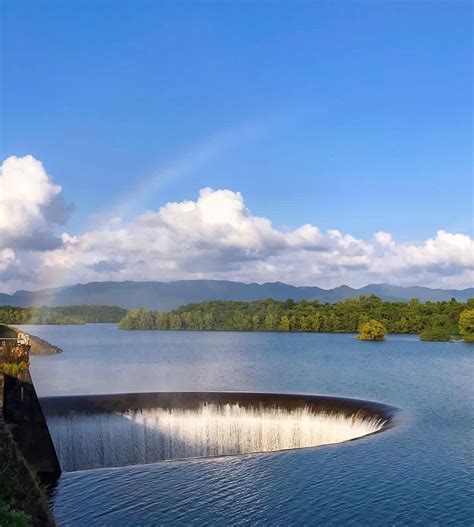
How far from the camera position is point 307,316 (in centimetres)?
13062

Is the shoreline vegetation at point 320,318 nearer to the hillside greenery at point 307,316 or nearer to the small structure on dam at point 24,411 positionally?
the hillside greenery at point 307,316

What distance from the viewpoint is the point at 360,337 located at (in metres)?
100

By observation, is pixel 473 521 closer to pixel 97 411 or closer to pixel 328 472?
pixel 328 472

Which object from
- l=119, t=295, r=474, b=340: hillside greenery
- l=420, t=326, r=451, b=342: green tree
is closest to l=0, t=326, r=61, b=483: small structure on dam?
l=420, t=326, r=451, b=342: green tree

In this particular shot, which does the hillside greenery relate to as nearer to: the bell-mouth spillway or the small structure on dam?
the bell-mouth spillway

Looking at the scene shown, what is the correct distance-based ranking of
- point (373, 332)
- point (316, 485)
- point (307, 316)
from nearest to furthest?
point (316, 485)
point (373, 332)
point (307, 316)

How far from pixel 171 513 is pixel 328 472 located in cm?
562

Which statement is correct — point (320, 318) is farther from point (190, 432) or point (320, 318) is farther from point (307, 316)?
point (190, 432)

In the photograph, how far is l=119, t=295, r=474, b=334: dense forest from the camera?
379 feet

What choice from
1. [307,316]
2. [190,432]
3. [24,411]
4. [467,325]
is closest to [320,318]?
[307,316]

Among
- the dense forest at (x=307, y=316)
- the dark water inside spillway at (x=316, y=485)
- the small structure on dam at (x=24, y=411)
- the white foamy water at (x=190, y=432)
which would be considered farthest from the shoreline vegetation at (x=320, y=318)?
the dark water inside spillway at (x=316, y=485)

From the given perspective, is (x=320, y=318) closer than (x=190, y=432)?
No

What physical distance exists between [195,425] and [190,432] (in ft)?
1.55

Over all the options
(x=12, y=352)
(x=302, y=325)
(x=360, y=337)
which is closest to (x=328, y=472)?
(x=12, y=352)
